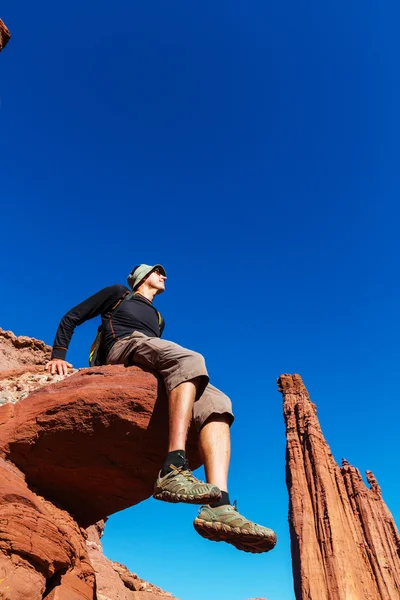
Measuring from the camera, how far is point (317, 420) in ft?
154

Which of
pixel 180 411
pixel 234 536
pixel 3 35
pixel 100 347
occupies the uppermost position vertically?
pixel 3 35

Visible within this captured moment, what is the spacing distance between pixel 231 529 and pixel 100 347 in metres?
2.79

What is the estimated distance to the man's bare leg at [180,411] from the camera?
3.16 metres

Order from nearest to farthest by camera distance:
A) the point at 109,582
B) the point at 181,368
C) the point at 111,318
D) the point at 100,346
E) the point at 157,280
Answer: the point at 181,368 → the point at 111,318 → the point at 100,346 → the point at 157,280 → the point at 109,582

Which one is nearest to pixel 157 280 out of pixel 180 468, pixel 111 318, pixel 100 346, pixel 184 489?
pixel 111 318

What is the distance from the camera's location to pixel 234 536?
2.67 meters

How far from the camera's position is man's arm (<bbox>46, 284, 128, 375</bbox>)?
4.64 metres

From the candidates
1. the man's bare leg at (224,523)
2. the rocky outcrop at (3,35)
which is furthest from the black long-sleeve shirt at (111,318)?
the rocky outcrop at (3,35)

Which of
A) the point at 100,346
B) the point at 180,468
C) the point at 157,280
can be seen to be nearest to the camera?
the point at 180,468

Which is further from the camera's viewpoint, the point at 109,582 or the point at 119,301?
the point at 109,582

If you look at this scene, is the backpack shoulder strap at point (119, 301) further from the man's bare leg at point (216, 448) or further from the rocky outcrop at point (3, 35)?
the rocky outcrop at point (3, 35)

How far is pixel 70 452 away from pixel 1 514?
40.1 inches

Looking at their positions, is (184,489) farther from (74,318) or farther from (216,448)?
(74,318)

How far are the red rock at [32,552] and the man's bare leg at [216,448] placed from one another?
61.6 inches
